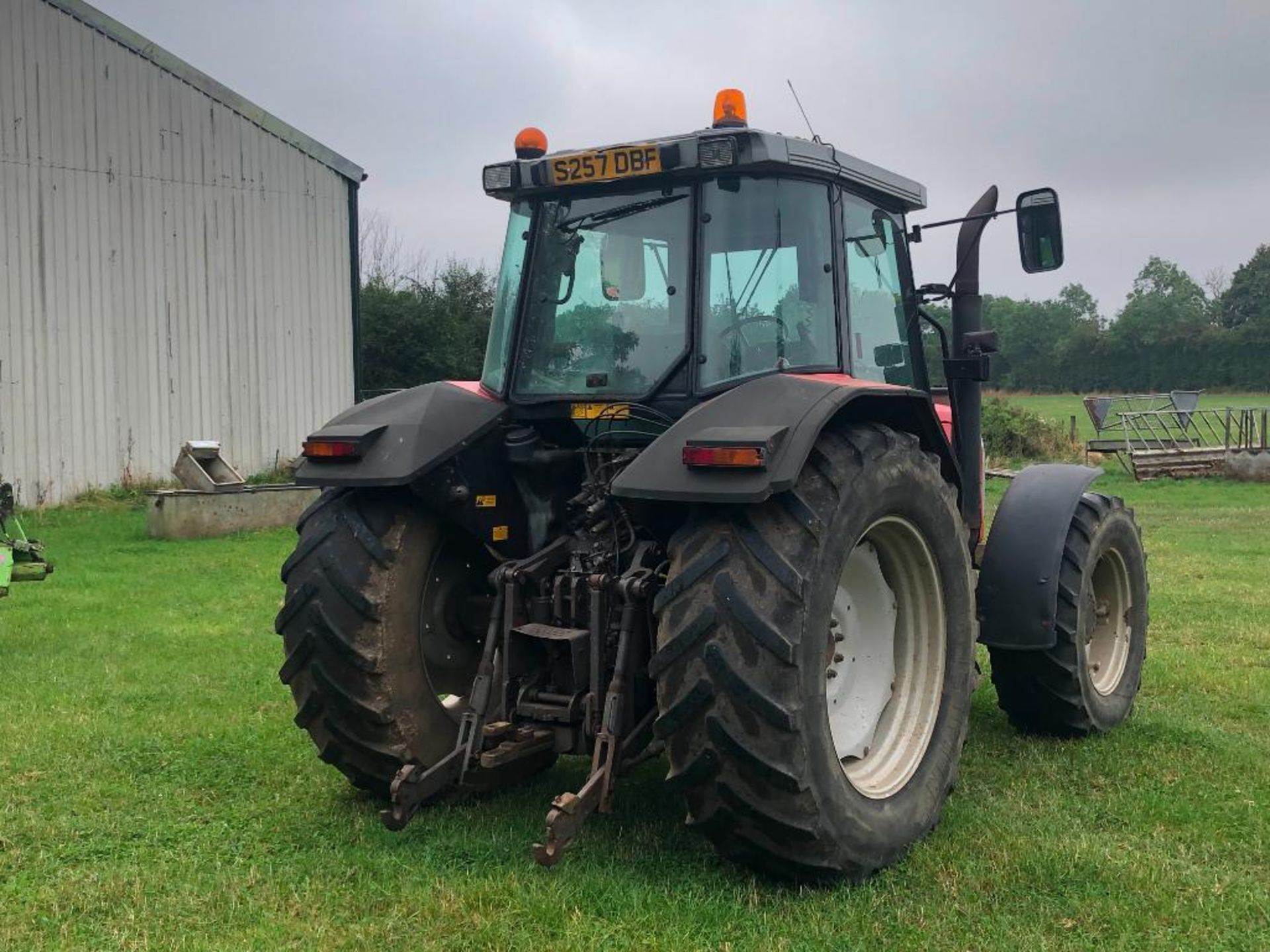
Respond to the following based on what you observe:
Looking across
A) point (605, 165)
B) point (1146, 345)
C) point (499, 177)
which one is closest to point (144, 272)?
point (499, 177)

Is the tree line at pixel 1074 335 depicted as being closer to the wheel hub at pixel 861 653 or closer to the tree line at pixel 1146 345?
the tree line at pixel 1146 345

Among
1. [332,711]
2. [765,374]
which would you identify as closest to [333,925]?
[332,711]

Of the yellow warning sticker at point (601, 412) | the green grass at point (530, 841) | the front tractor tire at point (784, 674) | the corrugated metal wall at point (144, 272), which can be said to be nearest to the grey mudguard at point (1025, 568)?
the green grass at point (530, 841)

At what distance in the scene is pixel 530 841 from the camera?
164 inches

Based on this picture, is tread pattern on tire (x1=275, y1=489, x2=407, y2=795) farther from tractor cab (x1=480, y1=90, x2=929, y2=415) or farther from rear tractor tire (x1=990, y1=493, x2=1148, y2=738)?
rear tractor tire (x1=990, y1=493, x2=1148, y2=738)

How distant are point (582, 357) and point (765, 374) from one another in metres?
0.73

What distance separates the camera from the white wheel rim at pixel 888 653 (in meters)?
4.23

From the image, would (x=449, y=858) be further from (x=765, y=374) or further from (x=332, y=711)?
(x=765, y=374)

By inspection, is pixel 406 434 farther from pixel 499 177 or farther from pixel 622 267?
pixel 499 177

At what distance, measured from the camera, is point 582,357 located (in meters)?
4.61

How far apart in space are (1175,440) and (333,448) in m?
23.0

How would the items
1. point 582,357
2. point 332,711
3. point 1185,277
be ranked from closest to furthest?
1. point 332,711
2. point 582,357
3. point 1185,277

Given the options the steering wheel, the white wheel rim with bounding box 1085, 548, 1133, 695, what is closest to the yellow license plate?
the steering wheel

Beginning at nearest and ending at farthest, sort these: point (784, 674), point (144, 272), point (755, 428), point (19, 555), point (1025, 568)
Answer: point (784, 674) → point (755, 428) → point (1025, 568) → point (19, 555) → point (144, 272)
